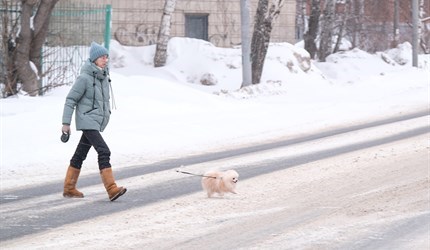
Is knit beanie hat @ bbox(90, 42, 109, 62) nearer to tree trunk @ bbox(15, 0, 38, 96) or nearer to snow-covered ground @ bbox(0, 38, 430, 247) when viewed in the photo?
snow-covered ground @ bbox(0, 38, 430, 247)

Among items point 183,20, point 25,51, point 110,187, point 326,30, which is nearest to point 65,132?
point 110,187

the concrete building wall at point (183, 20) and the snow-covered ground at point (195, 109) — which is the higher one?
the concrete building wall at point (183, 20)

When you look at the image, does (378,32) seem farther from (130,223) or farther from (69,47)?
(130,223)

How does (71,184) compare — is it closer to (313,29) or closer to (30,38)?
(30,38)

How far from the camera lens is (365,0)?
45.3 m

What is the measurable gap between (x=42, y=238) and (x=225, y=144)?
293 inches

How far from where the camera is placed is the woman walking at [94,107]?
9.98m

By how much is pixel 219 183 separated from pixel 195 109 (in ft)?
31.3

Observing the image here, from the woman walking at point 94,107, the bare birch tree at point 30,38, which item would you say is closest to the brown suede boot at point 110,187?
the woman walking at point 94,107

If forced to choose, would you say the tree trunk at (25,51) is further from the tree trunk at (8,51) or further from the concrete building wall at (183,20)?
the concrete building wall at (183,20)

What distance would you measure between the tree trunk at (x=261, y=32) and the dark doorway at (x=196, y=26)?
10525mm

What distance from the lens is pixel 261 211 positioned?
935cm

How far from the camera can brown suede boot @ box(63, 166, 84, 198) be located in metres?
10.3

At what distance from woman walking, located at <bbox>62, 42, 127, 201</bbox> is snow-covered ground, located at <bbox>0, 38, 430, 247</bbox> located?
76cm
